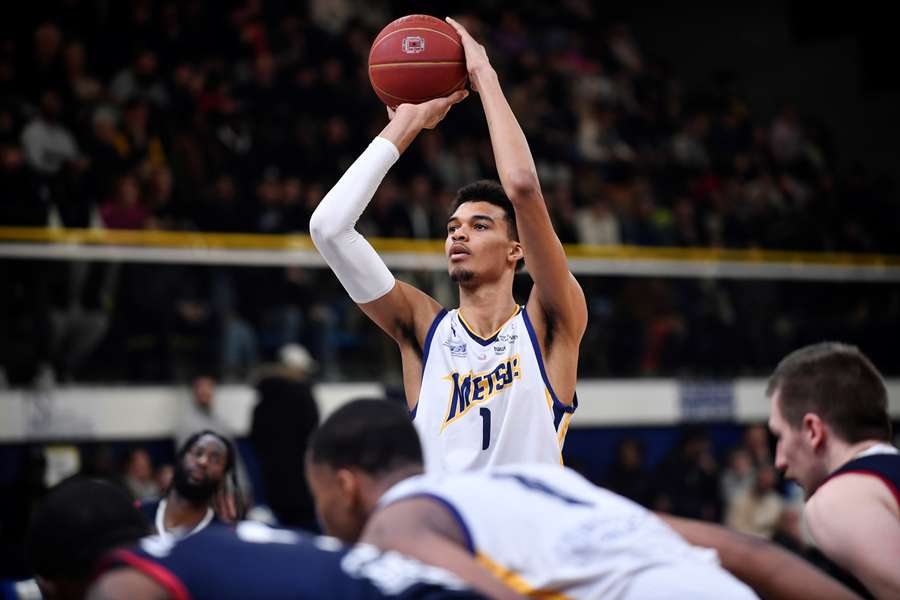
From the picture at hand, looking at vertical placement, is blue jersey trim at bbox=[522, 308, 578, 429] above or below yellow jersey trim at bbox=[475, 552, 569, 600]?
above

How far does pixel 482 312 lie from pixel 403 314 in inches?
12.6

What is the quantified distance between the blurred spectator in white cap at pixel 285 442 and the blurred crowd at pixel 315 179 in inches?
60.8

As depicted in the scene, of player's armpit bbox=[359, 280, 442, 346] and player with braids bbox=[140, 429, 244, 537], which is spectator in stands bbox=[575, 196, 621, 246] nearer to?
player with braids bbox=[140, 429, 244, 537]

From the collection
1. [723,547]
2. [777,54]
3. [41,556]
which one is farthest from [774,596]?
[777,54]

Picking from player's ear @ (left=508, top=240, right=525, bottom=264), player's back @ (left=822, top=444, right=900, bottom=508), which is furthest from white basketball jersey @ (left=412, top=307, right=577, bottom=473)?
player's back @ (left=822, top=444, right=900, bottom=508)

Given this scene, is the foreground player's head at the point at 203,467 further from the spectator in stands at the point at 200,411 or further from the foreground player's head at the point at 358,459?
the spectator in stands at the point at 200,411

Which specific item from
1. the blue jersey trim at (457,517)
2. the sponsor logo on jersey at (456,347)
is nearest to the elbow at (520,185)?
the sponsor logo on jersey at (456,347)

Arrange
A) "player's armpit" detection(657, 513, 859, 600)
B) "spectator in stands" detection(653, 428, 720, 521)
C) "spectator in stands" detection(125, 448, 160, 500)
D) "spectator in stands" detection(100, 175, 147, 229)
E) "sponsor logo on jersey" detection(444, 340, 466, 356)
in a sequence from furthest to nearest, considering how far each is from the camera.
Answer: "spectator in stands" detection(653, 428, 720, 521) < "spectator in stands" detection(100, 175, 147, 229) < "spectator in stands" detection(125, 448, 160, 500) < "sponsor logo on jersey" detection(444, 340, 466, 356) < "player's armpit" detection(657, 513, 859, 600)

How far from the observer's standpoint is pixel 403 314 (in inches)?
188

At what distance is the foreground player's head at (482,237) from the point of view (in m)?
4.75

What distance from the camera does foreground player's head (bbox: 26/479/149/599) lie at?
288cm

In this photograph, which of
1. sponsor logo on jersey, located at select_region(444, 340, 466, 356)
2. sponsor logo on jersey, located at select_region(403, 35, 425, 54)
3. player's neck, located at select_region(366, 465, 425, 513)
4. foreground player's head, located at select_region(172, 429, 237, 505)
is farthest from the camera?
foreground player's head, located at select_region(172, 429, 237, 505)

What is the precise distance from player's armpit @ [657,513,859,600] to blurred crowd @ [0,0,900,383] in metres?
6.99

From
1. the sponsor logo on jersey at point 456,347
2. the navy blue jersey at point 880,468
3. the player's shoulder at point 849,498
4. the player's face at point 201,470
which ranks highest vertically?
the sponsor logo on jersey at point 456,347
